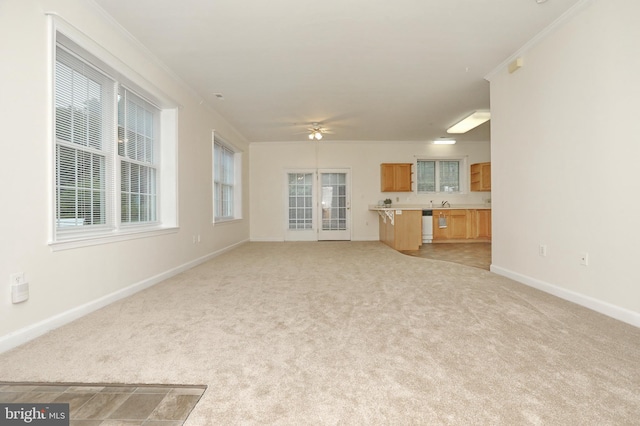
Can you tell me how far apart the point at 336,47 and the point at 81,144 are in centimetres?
272

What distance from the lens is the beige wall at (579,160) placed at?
242 centimetres

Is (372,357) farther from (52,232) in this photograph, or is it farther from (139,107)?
(139,107)

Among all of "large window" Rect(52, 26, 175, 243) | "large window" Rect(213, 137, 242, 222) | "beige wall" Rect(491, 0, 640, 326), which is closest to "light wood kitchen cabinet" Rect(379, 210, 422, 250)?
"beige wall" Rect(491, 0, 640, 326)

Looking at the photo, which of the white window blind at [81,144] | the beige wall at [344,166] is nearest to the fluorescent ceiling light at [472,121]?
the beige wall at [344,166]

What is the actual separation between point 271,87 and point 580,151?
3.81m

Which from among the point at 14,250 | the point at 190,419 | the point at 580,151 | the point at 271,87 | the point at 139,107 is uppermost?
the point at 271,87

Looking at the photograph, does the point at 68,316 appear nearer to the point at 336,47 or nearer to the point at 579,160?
the point at 336,47

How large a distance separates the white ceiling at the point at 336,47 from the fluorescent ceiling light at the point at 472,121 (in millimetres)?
286

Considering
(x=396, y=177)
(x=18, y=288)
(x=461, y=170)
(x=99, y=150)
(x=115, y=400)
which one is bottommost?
(x=115, y=400)

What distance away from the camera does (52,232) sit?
7.64 ft

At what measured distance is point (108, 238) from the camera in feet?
9.71

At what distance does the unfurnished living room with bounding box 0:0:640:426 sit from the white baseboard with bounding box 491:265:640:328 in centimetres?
2

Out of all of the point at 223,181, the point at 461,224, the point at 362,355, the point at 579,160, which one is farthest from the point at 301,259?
the point at 461,224

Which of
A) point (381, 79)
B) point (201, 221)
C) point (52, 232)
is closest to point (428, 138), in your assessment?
point (381, 79)
